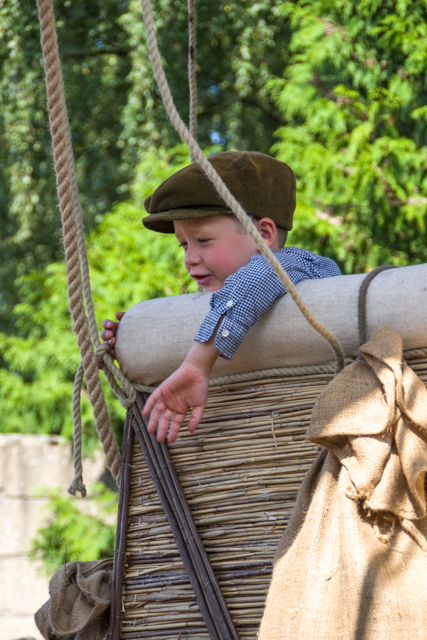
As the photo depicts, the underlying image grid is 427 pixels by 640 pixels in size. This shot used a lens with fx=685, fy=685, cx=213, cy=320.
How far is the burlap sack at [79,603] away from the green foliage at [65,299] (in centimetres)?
247

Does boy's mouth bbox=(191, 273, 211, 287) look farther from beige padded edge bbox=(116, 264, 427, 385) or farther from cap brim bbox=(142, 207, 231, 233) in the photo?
beige padded edge bbox=(116, 264, 427, 385)

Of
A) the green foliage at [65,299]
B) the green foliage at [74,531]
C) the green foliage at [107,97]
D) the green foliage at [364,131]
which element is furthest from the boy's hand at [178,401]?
the green foliage at [107,97]

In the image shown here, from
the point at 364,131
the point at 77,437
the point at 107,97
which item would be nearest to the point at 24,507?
the point at 364,131

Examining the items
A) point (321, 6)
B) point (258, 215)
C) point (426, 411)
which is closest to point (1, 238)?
point (321, 6)

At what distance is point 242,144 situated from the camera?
5.94m

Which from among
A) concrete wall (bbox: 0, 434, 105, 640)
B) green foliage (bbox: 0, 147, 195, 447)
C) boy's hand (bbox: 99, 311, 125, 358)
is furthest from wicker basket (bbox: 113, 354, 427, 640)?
concrete wall (bbox: 0, 434, 105, 640)

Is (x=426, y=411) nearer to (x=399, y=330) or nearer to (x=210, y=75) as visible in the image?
(x=399, y=330)

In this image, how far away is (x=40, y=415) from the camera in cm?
458

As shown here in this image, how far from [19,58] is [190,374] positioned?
524 cm

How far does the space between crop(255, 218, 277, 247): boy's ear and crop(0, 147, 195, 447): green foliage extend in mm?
2041

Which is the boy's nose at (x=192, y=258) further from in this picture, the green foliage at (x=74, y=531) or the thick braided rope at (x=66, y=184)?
the green foliage at (x=74, y=531)

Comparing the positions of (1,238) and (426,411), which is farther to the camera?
(1,238)

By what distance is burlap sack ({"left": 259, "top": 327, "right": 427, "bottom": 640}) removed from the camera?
2.93ft

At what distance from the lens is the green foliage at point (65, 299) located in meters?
3.92
